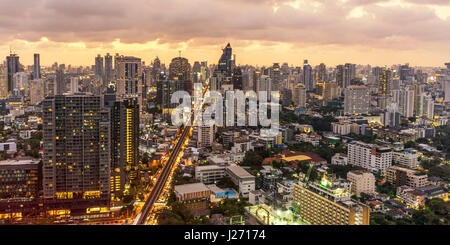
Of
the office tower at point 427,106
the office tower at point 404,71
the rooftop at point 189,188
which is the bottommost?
the rooftop at point 189,188

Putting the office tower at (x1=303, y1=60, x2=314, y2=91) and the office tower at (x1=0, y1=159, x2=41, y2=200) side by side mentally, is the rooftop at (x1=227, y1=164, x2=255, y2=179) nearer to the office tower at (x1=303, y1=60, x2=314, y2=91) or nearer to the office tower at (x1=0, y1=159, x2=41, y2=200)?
the office tower at (x1=0, y1=159, x2=41, y2=200)

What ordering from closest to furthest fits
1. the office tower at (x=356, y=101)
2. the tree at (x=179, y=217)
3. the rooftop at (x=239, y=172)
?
the tree at (x=179, y=217)
the rooftop at (x=239, y=172)
the office tower at (x=356, y=101)

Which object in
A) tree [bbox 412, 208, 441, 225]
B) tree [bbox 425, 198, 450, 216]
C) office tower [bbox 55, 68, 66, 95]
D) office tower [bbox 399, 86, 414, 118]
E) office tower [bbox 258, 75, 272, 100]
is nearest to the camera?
tree [bbox 412, 208, 441, 225]

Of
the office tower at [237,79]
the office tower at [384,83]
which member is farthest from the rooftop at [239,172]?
the office tower at [384,83]

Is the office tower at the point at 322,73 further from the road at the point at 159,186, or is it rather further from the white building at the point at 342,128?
the road at the point at 159,186

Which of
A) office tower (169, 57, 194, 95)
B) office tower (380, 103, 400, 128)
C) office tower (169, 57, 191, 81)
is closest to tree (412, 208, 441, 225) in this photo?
office tower (380, 103, 400, 128)

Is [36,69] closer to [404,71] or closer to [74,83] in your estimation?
[74,83]

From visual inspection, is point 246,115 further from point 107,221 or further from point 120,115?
point 107,221
